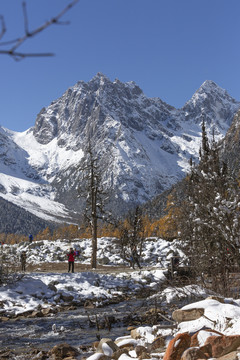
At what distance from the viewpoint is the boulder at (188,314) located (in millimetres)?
6402

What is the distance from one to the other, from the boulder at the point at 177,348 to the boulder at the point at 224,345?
0.42m

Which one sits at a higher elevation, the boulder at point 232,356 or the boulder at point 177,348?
the boulder at point 232,356

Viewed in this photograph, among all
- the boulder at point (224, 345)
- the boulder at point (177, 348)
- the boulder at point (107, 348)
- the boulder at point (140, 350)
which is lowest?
the boulder at point (107, 348)

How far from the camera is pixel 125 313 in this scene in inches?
480

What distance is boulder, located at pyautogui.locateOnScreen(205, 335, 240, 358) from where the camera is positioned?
4625 mm

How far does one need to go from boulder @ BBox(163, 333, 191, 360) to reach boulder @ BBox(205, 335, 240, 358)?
0.42m

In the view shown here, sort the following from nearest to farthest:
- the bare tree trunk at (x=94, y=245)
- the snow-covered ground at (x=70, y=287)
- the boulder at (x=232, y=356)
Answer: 1. the boulder at (x=232, y=356)
2. the snow-covered ground at (x=70, y=287)
3. the bare tree trunk at (x=94, y=245)

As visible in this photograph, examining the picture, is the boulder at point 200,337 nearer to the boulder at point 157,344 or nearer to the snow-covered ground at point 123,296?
the snow-covered ground at point 123,296

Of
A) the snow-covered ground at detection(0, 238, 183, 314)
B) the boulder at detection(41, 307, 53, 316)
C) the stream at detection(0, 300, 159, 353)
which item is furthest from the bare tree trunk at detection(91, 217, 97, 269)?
the stream at detection(0, 300, 159, 353)

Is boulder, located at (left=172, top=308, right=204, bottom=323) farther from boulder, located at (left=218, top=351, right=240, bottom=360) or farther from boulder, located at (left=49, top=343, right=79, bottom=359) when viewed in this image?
boulder, located at (left=49, top=343, right=79, bottom=359)

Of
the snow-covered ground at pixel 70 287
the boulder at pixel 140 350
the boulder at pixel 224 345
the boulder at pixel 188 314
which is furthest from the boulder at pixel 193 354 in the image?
the snow-covered ground at pixel 70 287

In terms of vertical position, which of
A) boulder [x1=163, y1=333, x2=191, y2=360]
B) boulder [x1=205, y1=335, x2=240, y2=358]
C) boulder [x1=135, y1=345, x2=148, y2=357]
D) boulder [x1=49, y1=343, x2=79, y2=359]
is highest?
boulder [x1=205, y1=335, x2=240, y2=358]

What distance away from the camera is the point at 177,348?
16.2 feet

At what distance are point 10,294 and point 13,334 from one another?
4879mm
